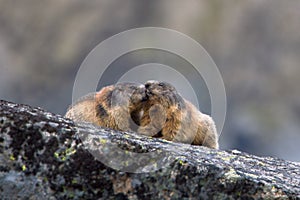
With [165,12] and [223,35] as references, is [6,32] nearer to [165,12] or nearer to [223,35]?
[165,12]

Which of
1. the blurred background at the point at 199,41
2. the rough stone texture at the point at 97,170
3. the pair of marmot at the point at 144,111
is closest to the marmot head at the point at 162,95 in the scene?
the pair of marmot at the point at 144,111

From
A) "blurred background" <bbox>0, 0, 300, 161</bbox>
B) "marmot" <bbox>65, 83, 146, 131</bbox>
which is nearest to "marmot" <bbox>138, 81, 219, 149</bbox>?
"marmot" <bbox>65, 83, 146, 131</bbox>

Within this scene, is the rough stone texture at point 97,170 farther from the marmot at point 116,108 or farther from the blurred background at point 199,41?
the blurred background at point 199,41

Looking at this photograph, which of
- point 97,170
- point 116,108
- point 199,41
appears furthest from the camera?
point 199,41

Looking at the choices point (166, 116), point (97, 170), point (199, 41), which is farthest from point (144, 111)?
point (199, 41)

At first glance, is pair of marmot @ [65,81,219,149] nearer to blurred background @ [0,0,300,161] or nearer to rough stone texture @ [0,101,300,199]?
rough stone texture @ [0,101,300,199]

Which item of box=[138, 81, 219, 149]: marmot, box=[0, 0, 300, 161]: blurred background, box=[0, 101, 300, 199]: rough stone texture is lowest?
box=[0, 101, 300, 199]: rough stone texture

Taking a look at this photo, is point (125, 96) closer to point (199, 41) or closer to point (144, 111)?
point (144, 111)
